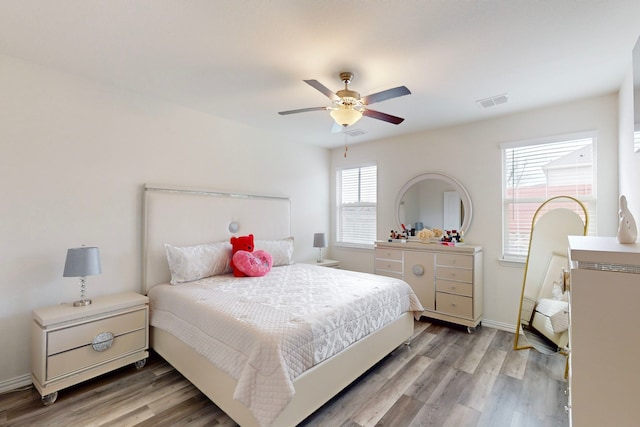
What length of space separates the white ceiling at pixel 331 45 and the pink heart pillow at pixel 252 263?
5.52ft

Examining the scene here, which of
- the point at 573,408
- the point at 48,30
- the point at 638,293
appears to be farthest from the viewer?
the point at 48,30

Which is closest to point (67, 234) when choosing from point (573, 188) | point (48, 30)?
point (48, 30)

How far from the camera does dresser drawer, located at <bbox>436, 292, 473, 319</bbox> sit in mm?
3395

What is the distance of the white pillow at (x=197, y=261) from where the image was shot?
2.91 m

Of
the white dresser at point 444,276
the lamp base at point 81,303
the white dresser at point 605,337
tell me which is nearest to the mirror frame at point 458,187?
the white dresser at point 444,276

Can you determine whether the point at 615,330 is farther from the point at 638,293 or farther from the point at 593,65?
the point at 593,65

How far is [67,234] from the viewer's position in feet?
8.28

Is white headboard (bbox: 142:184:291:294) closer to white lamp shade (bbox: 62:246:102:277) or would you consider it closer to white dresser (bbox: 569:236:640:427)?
white lamp shade (bbox: 62:246:102:277)

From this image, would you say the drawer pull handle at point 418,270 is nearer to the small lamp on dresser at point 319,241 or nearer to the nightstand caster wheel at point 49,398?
the small lamp on dresser at point 319,241

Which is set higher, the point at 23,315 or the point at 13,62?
the point at 13,62

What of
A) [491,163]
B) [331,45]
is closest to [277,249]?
[331,45]

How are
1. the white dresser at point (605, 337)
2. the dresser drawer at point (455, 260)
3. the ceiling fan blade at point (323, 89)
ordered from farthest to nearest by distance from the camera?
1. the dresser drawer at point (455, 260)
2. the ceiling fan blade at point (323, 89)
3. the white dresser at point (605, 337)

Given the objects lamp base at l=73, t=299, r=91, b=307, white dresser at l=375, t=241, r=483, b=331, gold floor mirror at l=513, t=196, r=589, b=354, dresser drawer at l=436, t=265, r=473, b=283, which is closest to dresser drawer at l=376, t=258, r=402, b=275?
white dresser at l=375, t=241, r=483, b=331

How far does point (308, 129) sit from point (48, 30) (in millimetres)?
2696
